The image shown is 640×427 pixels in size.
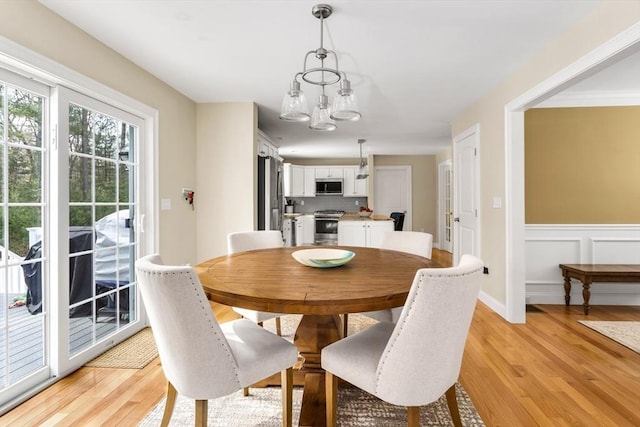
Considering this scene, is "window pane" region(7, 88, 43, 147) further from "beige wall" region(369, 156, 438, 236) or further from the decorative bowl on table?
"beige wall" region(369, 156, 438, 236)

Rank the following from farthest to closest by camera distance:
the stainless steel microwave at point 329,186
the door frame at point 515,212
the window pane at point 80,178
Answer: the stainless steel microwave at point 329,186
the door frame at point 515,212
the window pane at point 80,178

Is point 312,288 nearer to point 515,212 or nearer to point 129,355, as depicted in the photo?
point 129,355

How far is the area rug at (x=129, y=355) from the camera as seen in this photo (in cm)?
216

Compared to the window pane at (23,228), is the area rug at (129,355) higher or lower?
lower

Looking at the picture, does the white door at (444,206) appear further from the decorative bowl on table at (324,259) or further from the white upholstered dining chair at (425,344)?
the white upholstered dining chair at (425,344)

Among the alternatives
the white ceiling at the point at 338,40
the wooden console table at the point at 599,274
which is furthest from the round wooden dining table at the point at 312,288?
the wooden console table at the point at 599,274

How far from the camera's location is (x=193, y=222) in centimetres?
359

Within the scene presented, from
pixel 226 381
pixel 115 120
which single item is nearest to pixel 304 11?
pixel 115 120

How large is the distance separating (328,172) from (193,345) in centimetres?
700

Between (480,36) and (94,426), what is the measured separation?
3.23 meters

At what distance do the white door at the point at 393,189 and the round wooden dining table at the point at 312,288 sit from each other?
229 inches

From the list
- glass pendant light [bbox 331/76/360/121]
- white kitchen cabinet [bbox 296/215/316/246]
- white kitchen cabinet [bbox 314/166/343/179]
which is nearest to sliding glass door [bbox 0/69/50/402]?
glass pendant light [bbox 331/76/360/121]

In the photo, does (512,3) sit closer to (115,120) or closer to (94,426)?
(115,120)

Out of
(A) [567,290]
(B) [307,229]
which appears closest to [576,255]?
(A) [567,290]
